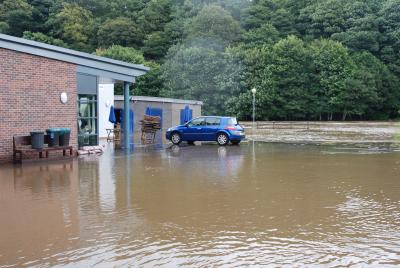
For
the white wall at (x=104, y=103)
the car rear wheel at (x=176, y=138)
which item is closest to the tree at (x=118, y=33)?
the white wall at (x=104, y=103)

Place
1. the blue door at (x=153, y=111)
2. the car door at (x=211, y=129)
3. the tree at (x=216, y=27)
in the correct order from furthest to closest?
the tree at (x=216, y=27)
the blue door at (x=153, y=111)
the car door at (x=211, y=129)

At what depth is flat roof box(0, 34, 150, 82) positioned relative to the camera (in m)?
15.8

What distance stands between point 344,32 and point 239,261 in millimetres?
74418

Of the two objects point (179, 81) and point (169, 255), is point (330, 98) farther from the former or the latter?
point (169, 255)

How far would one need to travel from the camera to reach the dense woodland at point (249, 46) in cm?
6412

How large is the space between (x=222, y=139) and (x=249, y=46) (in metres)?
49.1

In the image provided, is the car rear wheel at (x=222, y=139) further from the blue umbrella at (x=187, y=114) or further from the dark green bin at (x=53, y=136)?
the blue umbrella at (x=187, y=114)

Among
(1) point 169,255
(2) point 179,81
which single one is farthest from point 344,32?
(1) point 169,255

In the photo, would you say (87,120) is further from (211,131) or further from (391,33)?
(391,33)

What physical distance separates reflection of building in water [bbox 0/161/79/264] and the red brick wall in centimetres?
283

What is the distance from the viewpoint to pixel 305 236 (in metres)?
6.51

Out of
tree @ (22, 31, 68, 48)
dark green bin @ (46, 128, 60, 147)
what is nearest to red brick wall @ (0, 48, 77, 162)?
dark green bin @ (46, 128, 60, 147)

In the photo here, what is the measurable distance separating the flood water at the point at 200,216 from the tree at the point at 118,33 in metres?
64.7

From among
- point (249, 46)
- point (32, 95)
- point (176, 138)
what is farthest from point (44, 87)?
point (249, 46)
